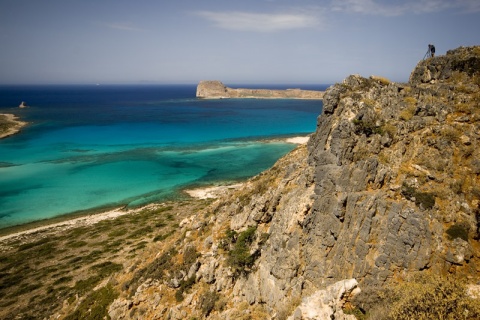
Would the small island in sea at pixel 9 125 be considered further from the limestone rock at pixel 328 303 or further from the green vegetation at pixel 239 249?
the limestone rock at pixel 328 303

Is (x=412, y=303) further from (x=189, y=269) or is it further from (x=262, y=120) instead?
(x=262, y=120)

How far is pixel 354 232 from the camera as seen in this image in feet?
49.9

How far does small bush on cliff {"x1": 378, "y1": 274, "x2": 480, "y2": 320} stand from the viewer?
35.2ft

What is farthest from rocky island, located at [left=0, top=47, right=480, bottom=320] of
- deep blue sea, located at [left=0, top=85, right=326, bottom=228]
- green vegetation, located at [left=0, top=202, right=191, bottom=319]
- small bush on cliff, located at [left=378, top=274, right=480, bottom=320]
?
deep blue sea, located at [left=0, top=85, right=326, bottom=228]

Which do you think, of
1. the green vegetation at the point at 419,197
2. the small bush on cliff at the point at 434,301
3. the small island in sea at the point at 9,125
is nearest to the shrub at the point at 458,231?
the green vegetation at the point at 419,197

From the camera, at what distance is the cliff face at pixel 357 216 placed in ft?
44.5

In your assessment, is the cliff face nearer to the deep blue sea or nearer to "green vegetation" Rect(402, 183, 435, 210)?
"green vegetation" Rect(402, 183, 435, 210)

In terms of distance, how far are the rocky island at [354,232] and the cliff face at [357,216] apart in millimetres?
65

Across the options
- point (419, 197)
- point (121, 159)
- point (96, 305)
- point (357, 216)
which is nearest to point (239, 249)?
point (357, 216)

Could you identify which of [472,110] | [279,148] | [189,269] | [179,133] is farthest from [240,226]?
[179,133]

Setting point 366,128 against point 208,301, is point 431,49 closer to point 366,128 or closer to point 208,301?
point 366,128

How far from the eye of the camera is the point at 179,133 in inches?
4852

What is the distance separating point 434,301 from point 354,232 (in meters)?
4.63

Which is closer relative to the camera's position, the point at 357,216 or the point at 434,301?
the point at 434,301
